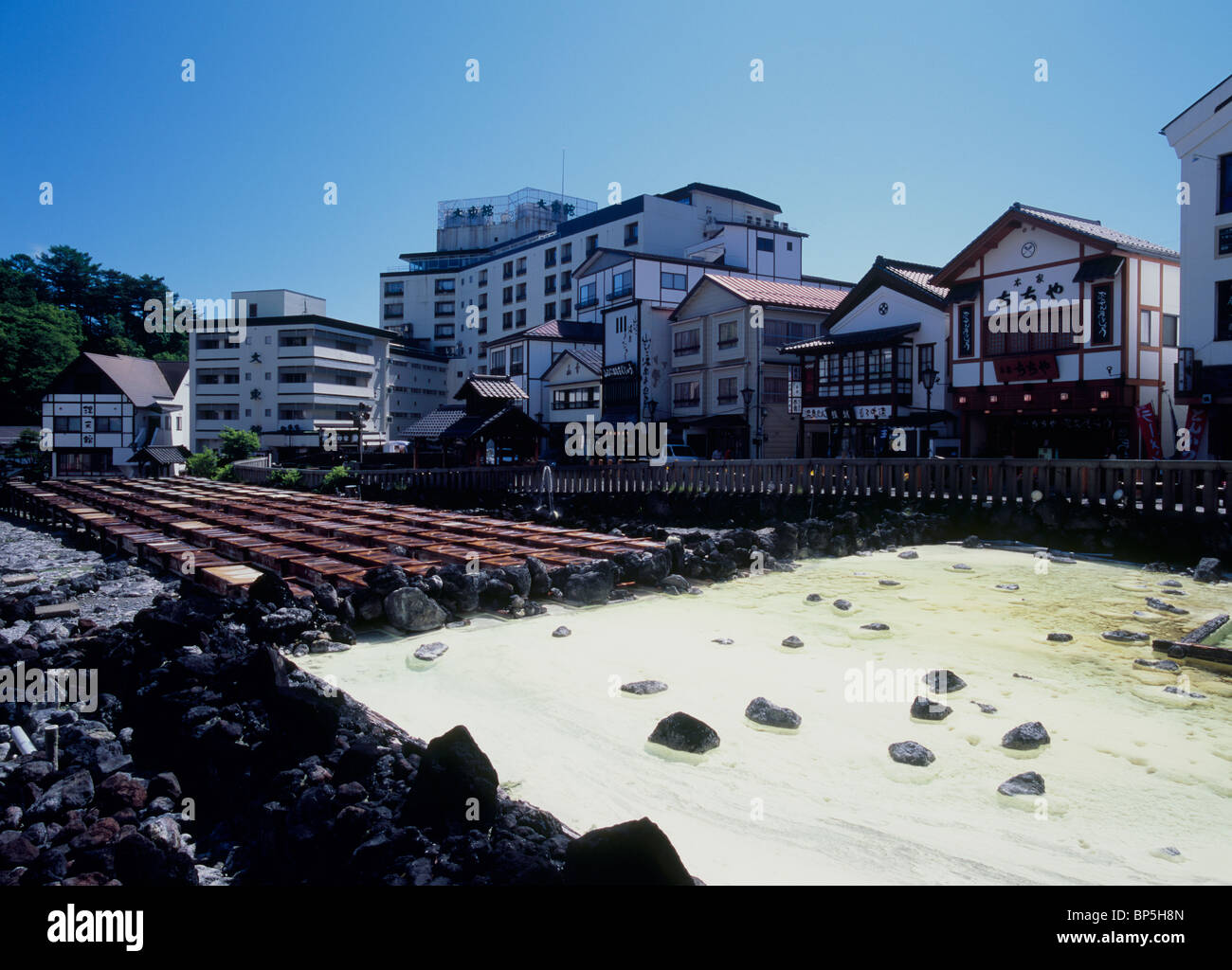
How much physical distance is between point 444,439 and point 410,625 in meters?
28.3

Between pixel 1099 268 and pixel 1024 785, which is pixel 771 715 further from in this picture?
pixel 1099 268

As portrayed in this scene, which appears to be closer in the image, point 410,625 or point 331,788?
point 331,788

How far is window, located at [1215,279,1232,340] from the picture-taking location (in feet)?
76.3

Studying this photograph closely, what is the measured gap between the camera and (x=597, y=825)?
496cm

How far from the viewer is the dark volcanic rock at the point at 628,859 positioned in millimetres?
3537

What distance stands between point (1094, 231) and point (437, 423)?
96.7 feet

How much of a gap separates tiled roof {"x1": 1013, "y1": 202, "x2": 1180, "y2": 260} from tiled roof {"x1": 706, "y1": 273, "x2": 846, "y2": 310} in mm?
13562

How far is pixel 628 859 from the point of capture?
360cm

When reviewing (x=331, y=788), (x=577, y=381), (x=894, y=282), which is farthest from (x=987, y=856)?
(x=577, y=381)

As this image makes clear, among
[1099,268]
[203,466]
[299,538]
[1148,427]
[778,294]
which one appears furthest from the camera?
[203,466]

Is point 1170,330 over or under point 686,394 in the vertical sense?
over

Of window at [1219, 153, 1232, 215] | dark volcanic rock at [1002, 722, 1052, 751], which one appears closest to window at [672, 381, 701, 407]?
window at [1219, 153, 1232, 215]

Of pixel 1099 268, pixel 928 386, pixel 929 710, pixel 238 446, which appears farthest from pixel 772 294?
pixel 929 710

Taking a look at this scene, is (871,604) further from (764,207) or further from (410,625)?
(764,207)
